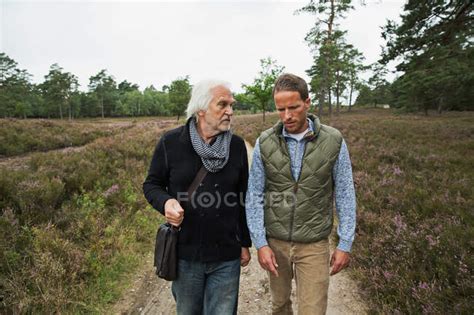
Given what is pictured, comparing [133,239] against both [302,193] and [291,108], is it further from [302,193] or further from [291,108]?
[291,108]

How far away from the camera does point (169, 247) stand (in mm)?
1990

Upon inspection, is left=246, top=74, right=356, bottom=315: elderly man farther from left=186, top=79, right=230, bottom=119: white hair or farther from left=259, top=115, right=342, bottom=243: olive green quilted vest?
left=186, top=79, right=230, bottom=119: white hair

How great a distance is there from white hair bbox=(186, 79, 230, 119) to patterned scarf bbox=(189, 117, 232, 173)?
0.60 feet

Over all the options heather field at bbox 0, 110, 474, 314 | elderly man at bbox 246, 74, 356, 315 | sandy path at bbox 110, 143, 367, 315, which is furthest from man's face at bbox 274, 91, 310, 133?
sandy path at bbox 110, 143, 367, 315

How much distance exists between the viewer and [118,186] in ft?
22.7

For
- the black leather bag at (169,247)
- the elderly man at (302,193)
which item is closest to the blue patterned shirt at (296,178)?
the elderly man at (302,193)

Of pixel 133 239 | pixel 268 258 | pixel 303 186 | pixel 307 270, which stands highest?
pixel 303 186

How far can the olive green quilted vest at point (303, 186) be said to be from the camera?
2.08 meters

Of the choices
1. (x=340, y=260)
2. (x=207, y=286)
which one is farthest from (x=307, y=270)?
→ (x=207, y=286)

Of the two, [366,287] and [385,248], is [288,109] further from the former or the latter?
[385,248]

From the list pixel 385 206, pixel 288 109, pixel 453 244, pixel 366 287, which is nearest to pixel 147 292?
pixel 366 287

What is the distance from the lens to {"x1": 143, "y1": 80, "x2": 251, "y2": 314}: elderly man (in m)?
2.04

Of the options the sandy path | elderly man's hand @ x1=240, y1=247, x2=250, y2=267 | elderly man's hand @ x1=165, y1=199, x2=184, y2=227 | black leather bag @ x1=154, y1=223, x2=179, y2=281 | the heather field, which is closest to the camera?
elderly man's hand @ x1=165, y1=199, x2=184, y2=227

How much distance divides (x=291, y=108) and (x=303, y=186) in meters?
0.66
